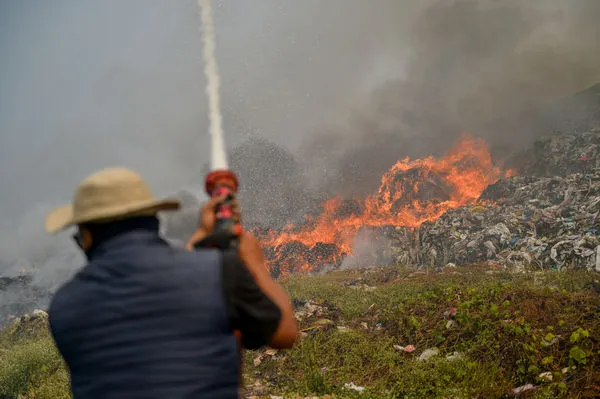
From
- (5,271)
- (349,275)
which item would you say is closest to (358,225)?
(349,275)

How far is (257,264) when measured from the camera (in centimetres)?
168

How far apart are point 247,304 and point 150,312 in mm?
348

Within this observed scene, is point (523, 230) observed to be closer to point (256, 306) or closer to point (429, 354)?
point (429, 354)

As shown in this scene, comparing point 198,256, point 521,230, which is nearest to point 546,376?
point 198,256

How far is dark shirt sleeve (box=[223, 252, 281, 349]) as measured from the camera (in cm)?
152

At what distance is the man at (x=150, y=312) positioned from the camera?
146 cm

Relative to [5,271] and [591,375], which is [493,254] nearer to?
[591,375]

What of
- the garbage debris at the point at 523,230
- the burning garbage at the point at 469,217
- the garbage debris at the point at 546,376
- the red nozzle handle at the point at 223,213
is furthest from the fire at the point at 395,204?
the red nozzle handle at the point at 223,213

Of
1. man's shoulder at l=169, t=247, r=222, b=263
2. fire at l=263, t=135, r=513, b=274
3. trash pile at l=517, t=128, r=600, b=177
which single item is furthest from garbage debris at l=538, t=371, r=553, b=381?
fire at l=263, t=135, r=513, b=274

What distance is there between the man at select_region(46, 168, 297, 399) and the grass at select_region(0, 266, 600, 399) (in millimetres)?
3680

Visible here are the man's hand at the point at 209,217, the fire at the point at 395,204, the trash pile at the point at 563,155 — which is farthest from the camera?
the fire at the point at 395,204

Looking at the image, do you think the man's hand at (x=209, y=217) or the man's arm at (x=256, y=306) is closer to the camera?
the man's arm at (x=256, y=306)

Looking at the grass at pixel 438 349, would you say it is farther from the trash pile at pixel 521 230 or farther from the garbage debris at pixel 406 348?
the trash pile at pixel 521 230

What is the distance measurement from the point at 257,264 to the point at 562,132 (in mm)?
25615
